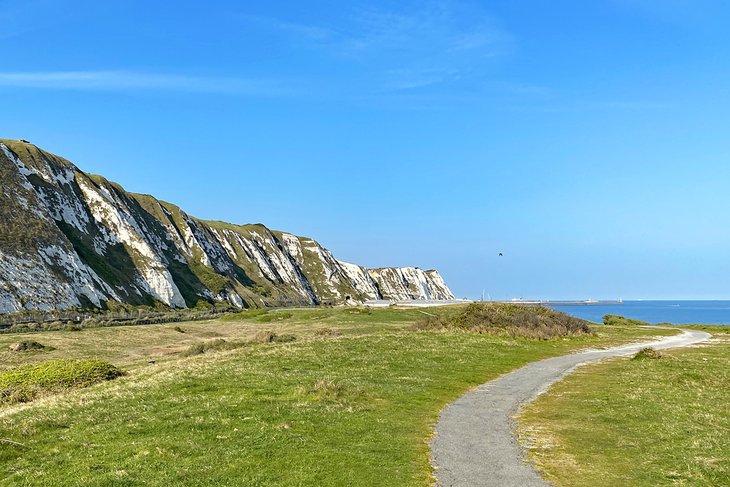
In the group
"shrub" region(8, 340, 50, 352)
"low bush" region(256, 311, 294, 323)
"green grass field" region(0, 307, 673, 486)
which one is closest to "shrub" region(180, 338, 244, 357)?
"green grass field" region(0, 307, 673, 486)

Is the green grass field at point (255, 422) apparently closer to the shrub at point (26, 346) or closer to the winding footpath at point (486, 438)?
the winding footpath at point (486, 438)

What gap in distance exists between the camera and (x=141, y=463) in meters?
13.2

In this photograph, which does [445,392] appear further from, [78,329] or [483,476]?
[78,329]

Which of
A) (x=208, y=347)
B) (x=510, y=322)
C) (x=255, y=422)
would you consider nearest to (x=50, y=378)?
(x=255, y=422)

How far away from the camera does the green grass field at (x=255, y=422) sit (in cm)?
1285

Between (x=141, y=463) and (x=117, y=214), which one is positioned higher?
(x=117, y=214)

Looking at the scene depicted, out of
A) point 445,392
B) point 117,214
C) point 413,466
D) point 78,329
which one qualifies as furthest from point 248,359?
point 117,214

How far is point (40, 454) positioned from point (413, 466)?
9.30m

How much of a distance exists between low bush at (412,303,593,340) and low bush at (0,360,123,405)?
36009 mm

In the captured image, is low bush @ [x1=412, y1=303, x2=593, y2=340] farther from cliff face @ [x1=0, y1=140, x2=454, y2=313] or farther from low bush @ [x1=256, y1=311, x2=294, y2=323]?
cliff face @ [x1=0, y1=140, x2=454, y2=313]

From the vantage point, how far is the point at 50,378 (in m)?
28.5

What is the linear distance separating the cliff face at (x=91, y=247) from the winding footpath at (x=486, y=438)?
269 ft

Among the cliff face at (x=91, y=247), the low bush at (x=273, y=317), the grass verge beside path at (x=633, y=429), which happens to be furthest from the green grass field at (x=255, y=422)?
the cliff face at (x=91, y=247)

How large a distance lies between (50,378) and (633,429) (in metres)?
26.6
